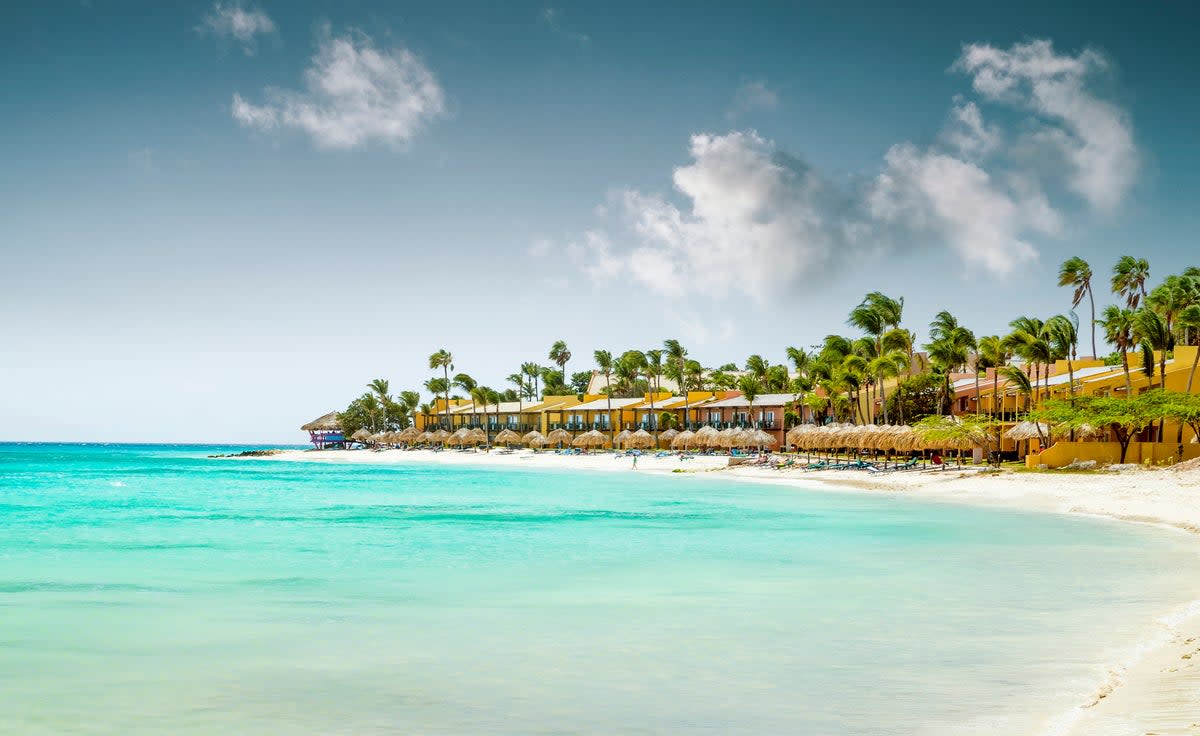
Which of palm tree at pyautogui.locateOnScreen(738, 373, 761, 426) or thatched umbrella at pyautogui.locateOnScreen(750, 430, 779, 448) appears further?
palm tree at pyautogui.locateOnScreen(738, 373, 761, 426)

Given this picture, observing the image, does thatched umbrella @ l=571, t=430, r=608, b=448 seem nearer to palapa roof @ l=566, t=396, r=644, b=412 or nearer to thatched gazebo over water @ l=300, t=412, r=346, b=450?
palapa roof @ l=566, t=396, r=644, b=412

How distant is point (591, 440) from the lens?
7650cm

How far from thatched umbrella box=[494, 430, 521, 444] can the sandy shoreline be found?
18.6 feet

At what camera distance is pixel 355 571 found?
1591 centimetres

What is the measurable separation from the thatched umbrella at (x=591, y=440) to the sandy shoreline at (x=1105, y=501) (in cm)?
285

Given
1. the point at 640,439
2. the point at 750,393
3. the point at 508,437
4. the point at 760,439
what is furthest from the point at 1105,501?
the point at 508,437

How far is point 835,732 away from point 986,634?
4.00 meters

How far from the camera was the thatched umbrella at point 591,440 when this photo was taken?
251 feet

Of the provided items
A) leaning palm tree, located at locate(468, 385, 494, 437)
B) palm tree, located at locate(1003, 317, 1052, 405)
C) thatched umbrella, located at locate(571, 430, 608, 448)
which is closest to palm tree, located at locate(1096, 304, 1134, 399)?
palm tree, located at locate(1003, 317, 1052, 405)

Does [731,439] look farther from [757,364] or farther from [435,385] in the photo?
[435,385]

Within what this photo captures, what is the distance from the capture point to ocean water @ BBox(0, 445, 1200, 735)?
7406 millimetres

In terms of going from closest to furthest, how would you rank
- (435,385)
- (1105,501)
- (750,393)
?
(1105,501)
(750,393)
(435,385)

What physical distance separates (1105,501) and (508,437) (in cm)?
6460

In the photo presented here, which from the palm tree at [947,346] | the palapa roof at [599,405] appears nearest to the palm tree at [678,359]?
the palapa roof at [599,405]
